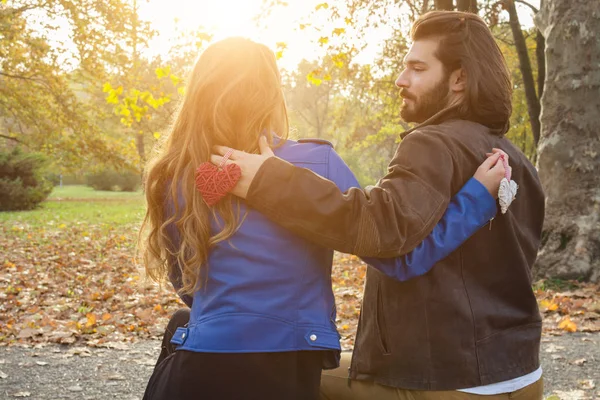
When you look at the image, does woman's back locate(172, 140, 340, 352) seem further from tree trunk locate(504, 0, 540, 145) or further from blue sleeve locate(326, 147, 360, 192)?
tree trunk locate(504, 0, 540, 145)

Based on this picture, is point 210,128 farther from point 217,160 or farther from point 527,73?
point 527,73

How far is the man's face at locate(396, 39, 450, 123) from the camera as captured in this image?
2.10 metres

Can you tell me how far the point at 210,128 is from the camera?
2023mm

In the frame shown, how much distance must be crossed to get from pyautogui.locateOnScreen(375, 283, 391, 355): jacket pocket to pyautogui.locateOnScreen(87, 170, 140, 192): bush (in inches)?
1595

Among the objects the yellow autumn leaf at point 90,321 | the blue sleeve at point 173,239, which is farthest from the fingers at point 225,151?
the yellow autumn leaf at point 90,321

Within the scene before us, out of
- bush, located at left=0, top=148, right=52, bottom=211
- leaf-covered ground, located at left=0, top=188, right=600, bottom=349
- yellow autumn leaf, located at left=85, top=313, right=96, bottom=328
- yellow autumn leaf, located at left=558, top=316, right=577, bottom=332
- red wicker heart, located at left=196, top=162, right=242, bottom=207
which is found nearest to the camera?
red wicker heart, located at left=196, top=162, right=242, bottom=207

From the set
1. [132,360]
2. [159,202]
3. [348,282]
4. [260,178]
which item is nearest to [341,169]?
[260,178]

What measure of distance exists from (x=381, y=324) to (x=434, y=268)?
0.82 ft

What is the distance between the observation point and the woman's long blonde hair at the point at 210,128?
1953mm

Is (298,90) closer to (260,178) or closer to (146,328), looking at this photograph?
(146,328)

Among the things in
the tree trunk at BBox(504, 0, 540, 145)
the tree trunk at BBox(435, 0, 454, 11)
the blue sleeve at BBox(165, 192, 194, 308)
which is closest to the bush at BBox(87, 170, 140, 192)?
the tree trunk at BBox(504, 0, 540, 145)

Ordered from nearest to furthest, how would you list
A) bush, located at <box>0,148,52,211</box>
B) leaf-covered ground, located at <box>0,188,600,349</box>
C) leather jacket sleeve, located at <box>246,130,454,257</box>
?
leather jacket sleeve, located at <box>246,130,454,257</box> → leaf-covered ground, located at <box>0,188,600,349</box> → bush, located at <box>0,148,52,211</box>

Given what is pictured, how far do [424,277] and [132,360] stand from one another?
12.9 feet

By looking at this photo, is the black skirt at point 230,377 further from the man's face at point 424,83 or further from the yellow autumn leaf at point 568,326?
the yellow autumn leaf at point 568,326
